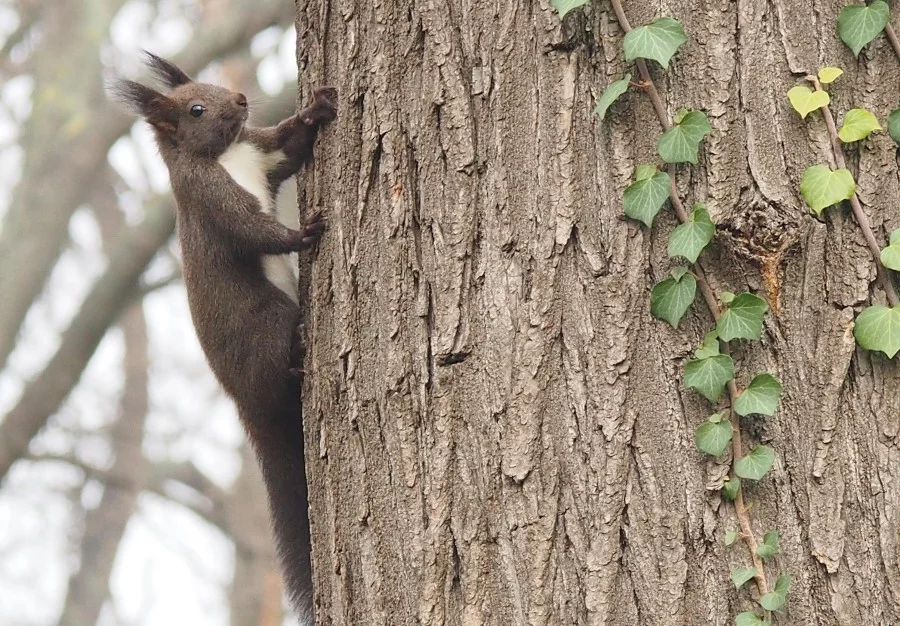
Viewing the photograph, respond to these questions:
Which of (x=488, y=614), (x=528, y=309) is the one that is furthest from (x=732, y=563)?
(x=528, y=309)

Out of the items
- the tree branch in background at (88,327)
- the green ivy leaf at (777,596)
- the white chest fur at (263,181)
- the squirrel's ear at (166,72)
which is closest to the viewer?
the green ivy leaf at (777,596)

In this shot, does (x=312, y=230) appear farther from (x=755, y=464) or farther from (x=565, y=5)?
(x=755, y=464)

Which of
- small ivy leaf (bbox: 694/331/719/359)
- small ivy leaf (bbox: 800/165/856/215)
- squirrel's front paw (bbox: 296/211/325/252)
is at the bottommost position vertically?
small ivy leaf (bbox: 694/331/719/359)

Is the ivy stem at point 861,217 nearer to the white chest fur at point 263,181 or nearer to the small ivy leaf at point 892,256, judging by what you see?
the small ivy leaf at point 892,256

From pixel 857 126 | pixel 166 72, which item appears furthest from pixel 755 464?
pixel 166 72

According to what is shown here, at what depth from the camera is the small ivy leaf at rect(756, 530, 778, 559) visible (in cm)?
179

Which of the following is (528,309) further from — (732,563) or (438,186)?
(732,563)

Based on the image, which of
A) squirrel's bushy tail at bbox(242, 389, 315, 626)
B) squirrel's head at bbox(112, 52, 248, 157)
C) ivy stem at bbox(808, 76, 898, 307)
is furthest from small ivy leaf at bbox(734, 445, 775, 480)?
squirrel's head at bbox(112, 52, 248, 157)

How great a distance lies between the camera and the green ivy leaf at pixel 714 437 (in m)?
1.81

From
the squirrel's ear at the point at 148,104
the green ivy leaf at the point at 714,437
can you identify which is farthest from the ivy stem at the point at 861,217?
the squirrel's ear at the point at 148,104

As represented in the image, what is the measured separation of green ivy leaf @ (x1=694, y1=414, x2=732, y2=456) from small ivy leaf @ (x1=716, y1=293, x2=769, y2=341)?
0.15 meters

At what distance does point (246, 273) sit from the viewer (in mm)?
3139

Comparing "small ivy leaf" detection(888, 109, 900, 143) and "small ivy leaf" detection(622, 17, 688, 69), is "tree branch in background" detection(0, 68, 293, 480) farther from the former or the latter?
"small ivy leaf" detection(888, 109, 900, 143)

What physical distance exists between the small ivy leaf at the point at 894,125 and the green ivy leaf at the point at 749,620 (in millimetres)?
864
